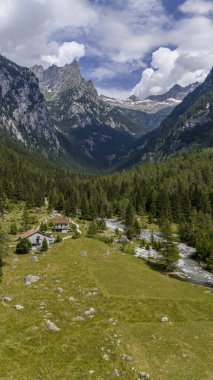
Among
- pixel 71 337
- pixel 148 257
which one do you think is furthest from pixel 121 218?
pixel 71 337

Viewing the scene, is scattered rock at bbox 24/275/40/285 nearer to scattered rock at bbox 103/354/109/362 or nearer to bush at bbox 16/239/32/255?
bush at bbox 16/239/32/255

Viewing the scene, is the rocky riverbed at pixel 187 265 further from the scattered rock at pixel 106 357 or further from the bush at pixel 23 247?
the scattered rock at pixel 106 357

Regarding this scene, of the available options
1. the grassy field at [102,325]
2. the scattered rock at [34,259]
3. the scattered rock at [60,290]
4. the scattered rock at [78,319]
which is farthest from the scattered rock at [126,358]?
the scattered rock at [34,259]

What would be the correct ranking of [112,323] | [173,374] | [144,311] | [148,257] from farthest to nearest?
[148,257] < [144,311] < [112,323] < [173,374]

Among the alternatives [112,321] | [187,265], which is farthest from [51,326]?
[187,265]

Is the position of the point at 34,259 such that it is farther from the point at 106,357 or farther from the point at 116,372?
the point at 116,372

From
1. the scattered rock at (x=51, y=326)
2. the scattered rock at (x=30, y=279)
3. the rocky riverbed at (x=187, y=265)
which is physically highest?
the scattered rock at (x=51, y=326)

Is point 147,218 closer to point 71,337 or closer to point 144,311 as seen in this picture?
point 144,311

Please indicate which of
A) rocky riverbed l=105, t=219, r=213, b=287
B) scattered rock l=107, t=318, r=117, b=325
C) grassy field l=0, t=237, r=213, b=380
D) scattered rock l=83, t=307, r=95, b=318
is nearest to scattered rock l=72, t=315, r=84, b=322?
grassy field l=0, t=237, r=213, b=380
